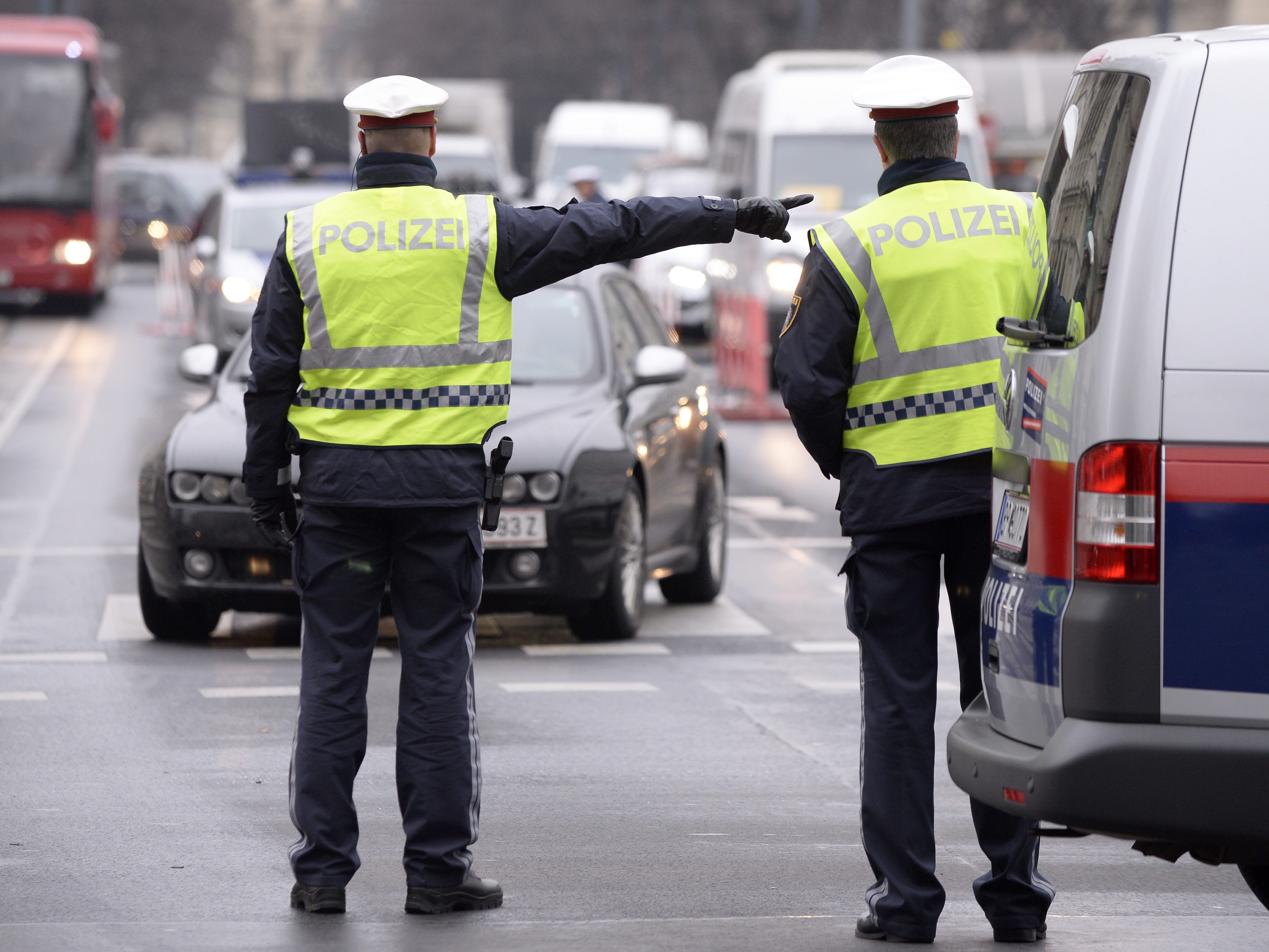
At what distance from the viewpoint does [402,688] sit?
17.3ft

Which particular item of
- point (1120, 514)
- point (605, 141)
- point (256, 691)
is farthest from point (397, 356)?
point (605, 141)

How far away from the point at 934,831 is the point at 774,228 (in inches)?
70.7

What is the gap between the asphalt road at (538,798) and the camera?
511cm

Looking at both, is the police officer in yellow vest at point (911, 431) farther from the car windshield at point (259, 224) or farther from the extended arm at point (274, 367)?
the car windshield at point (259, 224)

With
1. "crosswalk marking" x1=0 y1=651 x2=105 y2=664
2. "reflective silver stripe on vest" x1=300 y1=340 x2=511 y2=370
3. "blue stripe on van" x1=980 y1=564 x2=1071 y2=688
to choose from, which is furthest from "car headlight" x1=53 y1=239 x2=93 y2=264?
"blue stripe on van" x1=980 y1=564 x2=1071 y2=688

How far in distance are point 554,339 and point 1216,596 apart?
6.30m

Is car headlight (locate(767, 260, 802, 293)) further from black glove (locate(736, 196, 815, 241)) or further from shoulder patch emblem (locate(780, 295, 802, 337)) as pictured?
shoulder patch emblem (locate(780, 295, 802, 337))

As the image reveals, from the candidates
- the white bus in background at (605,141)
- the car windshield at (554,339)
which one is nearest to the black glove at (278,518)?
the car windshield at (554,339)

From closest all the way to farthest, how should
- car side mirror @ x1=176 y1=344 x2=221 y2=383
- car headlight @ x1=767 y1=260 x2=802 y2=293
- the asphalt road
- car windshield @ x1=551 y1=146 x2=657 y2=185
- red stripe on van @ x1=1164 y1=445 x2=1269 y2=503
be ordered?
red stripe on van @ x1=1164 y1=445 x2=1269 y2=503
the asphalt road
car side mirror @ x1=176 y1=344 x2=221 y2=383
car headlight @ x1=767 y1=260 x2=802 y2=293
car windshield @ x1=551 y1=146 x2=657 y2=185


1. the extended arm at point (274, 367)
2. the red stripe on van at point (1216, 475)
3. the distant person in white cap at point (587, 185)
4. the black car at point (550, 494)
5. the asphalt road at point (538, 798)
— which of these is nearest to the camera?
the red stripe on van at point (1216, 475)

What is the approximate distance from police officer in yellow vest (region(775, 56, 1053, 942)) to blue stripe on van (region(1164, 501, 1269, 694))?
861mm

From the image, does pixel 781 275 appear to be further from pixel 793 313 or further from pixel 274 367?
pixel 793 313

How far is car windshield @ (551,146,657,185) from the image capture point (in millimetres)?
37969

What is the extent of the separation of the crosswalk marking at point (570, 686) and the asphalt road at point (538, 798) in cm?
2
